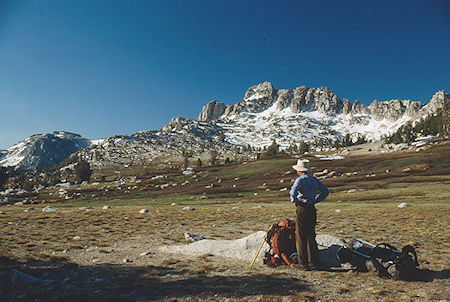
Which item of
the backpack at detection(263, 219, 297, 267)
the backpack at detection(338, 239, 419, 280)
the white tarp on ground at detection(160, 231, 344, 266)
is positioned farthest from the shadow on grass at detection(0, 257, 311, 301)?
the backpack at detection(338, 239, 419, 280)

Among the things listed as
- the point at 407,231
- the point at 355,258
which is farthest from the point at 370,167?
the point at 355,258

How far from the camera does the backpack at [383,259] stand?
749 centimetres

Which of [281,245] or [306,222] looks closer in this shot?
[306,222]

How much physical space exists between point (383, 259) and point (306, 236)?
2.64m

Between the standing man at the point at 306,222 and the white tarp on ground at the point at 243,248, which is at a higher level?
the standing man at the point at 306,222

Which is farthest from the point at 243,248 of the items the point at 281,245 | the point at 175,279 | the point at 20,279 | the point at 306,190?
the point at 20,279

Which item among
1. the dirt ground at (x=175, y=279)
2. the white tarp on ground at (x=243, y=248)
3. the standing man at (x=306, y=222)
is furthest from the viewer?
the white tarp on ground at (x=243, y=248)

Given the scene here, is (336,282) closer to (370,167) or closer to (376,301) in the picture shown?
(376,301)

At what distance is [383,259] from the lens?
8.11 meters

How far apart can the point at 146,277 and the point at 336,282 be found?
20.6 feet

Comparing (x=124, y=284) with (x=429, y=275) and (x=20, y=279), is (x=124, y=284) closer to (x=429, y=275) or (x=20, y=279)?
(x=20, y=279)

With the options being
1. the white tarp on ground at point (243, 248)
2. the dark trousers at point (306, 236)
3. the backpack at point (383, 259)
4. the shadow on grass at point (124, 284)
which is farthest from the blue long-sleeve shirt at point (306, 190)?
the shadow on grass at point (124, 284)

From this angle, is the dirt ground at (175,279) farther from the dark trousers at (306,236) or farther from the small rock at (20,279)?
the dark trousers at (306,236)

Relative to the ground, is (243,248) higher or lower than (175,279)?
lower
